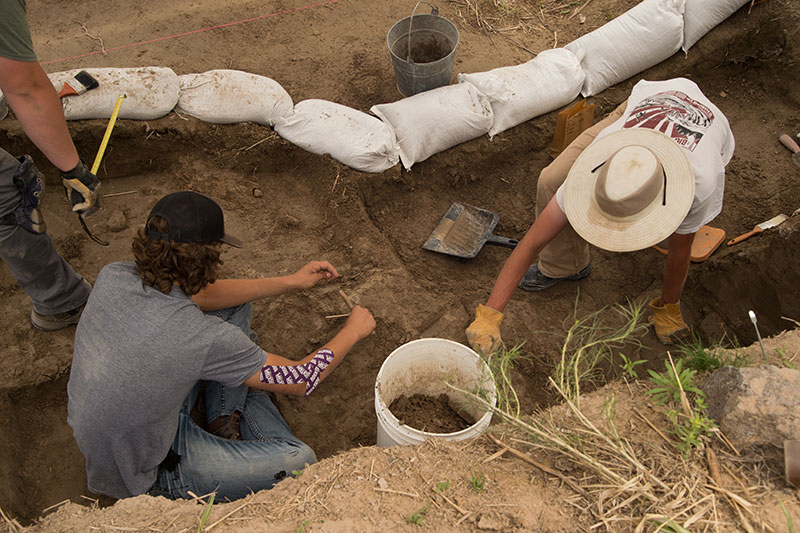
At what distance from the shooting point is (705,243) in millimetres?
2840

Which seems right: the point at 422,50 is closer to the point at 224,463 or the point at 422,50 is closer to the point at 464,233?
the point at 464,233

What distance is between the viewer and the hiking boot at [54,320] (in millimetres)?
2531

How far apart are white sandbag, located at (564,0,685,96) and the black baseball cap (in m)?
2.71

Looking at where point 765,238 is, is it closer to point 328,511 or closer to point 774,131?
point 774,131

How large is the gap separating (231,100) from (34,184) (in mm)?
1198

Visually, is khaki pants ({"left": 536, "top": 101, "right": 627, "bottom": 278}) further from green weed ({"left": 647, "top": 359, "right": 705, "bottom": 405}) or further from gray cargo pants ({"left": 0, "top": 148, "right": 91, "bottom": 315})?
gray cargo pants ({"left": 0, "top": 148, "right": 91, "bottom": 315})

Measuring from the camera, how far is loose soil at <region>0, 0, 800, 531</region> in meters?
1.50

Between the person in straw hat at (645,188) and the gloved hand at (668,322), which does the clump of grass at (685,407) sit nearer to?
the person in straw hat at (645,188)

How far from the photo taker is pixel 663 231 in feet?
5.97

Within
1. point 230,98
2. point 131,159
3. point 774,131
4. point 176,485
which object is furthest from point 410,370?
point 774,131

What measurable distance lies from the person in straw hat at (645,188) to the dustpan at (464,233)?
31.0 inches

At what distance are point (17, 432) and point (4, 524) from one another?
35.9 inches

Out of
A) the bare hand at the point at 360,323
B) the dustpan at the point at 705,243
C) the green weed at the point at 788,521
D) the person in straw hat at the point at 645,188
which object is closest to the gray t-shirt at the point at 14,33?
the bare hand at the point at 360,323

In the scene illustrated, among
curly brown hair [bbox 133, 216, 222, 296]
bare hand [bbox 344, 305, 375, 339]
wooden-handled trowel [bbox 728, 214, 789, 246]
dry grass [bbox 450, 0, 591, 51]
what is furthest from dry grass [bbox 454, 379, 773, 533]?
dry grass [bbox 450, 0, 591, 51]
